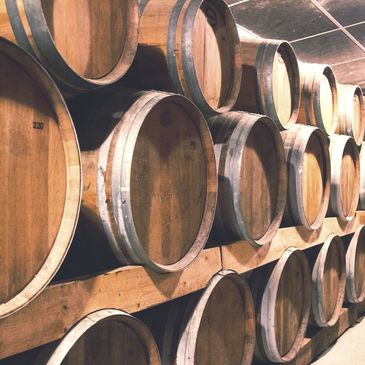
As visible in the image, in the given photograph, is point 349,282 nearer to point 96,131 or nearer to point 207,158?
point 207,158

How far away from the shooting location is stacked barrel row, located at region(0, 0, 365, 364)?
1.37m

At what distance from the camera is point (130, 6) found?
1.85 metres

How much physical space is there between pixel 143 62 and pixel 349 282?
10.9ft

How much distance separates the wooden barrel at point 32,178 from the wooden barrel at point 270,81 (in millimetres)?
1796

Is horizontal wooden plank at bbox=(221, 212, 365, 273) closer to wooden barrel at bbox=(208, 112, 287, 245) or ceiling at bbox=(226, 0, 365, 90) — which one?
wooden barrel at bbox=(208, 112, 287, 245)

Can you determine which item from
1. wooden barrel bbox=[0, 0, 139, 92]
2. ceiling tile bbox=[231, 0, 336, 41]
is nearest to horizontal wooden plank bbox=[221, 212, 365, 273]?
wooden barrel bbox=[0, 0, 139, 92]

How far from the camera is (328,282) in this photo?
4105 mm

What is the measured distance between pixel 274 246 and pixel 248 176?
0.63m

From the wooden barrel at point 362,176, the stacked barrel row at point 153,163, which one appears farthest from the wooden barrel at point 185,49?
the wooden barrel at point 362,176

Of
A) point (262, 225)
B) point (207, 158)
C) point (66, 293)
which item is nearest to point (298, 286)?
point (262, 225)

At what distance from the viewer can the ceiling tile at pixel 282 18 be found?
186 inches

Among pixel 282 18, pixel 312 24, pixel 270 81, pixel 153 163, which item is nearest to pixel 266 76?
pixel 270 81

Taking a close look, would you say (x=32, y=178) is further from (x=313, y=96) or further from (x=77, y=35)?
(x=313, y=96)

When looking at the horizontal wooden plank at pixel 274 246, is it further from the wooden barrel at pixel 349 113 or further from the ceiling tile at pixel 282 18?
the ceiling tile at pixel 282 18
